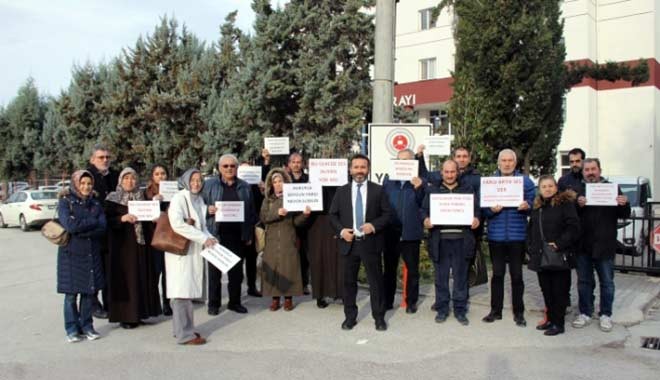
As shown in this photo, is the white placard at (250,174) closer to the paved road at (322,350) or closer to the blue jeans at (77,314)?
the paved road at (322,350)

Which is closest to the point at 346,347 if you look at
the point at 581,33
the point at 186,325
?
the point at 186,325

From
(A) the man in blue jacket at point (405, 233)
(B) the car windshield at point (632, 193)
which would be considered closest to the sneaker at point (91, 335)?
(A) the man in blue jacket at point (405, 233)

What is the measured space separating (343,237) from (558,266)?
245 centimetres

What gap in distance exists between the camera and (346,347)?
6.10 meters

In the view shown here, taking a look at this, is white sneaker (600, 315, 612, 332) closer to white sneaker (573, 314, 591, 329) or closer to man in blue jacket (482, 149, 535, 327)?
white sneaker (573, 314, 591, 329)

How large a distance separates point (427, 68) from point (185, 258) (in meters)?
31.8

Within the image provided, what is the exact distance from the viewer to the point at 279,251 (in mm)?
7684

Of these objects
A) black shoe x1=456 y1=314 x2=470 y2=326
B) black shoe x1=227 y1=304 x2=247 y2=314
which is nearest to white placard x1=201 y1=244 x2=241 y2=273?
black shoe x1=227 y1=304 x2=247 y2=314

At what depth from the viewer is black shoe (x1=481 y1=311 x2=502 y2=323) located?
7.04 meters

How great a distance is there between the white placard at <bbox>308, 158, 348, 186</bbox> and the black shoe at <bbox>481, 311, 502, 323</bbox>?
2624 millimetres

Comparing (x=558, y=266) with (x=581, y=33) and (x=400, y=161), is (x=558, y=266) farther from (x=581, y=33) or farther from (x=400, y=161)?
(x=581, y=33)

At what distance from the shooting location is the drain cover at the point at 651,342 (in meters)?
6.13

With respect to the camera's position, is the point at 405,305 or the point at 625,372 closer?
the point at 625,372

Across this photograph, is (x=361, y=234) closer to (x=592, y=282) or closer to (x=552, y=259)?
(x=552, y=259)
